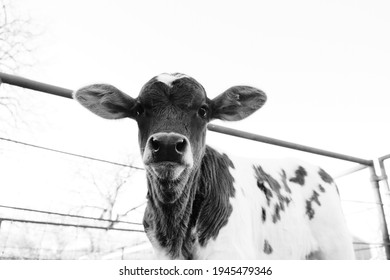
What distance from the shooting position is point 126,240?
6465 mm

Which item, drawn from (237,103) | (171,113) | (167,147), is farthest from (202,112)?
(167,147)

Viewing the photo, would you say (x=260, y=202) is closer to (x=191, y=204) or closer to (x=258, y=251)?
(x=258, y=251)

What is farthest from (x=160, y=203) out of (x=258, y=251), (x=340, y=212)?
(x=340, y=212)

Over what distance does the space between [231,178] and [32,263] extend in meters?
1.13

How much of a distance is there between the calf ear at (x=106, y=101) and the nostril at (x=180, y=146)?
58 cm

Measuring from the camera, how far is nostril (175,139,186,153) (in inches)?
59.2

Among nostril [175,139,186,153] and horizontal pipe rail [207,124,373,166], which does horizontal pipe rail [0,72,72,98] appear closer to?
horizontal pipe rail [207,124,373,166]

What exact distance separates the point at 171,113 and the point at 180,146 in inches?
10.2


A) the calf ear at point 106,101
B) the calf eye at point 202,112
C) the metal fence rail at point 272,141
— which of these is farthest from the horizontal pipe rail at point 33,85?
the calf eye at point 202,112

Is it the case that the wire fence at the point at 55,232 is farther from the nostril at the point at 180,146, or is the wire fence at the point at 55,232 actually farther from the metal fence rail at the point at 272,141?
the nostril at the point at 180,146

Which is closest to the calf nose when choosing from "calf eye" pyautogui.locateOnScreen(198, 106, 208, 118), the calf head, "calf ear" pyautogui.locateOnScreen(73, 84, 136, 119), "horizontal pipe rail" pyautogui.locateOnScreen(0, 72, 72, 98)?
the calf head

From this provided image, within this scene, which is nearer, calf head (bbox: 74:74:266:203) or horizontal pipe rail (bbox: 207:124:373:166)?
calf head (bbox: 74:74:266:203)

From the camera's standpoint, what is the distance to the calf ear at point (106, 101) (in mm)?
1987

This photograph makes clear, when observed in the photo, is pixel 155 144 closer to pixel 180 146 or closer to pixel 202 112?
pixel 180 146
